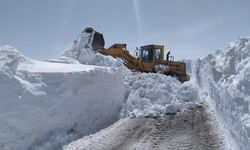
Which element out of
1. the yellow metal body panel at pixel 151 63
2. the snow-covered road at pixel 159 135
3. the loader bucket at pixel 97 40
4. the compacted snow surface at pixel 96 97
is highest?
the loader bucket at pixel 97 40

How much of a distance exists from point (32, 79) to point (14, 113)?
4.32 feet

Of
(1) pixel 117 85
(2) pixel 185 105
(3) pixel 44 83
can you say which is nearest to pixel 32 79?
(3) pixel 44 83

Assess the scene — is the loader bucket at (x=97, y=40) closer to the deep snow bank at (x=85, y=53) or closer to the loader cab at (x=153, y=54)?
the deep snow bank at (x=85, y=53)

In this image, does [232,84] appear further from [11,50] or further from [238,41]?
[11,50]

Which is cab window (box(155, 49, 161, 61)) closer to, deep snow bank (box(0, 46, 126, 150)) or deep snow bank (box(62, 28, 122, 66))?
deep snow bank (box(62, 28, 122, 66))

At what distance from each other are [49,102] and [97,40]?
980cm

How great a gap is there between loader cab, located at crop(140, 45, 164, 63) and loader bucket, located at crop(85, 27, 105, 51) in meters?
2.75

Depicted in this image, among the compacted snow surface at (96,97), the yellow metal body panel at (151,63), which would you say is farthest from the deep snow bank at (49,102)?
the yellow metal body panel at (151,63)

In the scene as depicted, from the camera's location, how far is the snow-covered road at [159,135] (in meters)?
7.33

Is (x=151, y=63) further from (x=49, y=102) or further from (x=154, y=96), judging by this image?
(x=49, y=102)

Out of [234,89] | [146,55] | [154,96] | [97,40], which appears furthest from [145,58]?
[234,89]

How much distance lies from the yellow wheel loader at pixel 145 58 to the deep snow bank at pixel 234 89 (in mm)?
9324

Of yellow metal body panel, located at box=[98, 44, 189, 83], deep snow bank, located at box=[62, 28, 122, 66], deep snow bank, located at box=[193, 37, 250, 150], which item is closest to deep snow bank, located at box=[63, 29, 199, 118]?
deep snow bank, located at box=[193, 37, 250, 150]

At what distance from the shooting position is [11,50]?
962 cm
